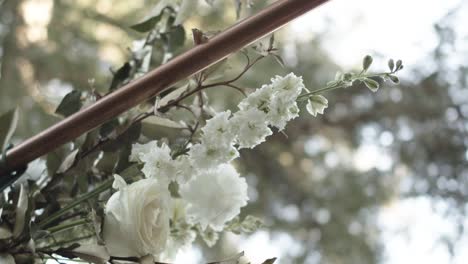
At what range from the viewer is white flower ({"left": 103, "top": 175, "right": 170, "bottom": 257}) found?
0.37m

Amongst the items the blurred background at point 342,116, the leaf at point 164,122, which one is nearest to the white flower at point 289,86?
the leaf at point 164,122

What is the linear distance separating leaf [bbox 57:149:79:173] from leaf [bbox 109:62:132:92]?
8cm

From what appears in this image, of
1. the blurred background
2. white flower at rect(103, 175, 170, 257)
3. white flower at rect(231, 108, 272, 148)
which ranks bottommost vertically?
white flower at rect(103, 175, 170, 257)

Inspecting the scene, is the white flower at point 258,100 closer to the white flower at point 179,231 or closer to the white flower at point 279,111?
the white flower at point 279,111

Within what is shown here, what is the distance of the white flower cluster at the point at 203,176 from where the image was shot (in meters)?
0.35

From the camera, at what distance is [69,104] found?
0.45 metres

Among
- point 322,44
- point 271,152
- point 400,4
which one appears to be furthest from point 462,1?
point 271,152

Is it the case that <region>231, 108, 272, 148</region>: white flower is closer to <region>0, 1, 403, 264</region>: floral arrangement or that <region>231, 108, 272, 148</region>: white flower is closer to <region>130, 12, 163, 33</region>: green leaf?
<region>0, 1, 403, 264</region>: floral arrangement

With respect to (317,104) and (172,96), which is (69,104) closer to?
(172,96)

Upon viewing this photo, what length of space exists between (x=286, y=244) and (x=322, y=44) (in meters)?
0.39

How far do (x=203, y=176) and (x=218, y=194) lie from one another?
0.02 m

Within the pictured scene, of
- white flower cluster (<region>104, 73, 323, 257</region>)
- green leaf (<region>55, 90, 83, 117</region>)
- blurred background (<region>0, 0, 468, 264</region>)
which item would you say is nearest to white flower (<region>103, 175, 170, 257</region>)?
white flower cluster (<region>104, 73, 323, 257</region>)

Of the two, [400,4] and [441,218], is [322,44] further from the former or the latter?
[441,218]

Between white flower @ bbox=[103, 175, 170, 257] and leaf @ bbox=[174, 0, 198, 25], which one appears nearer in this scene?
white flower @ bbox=[103, 175, 170, 257]
